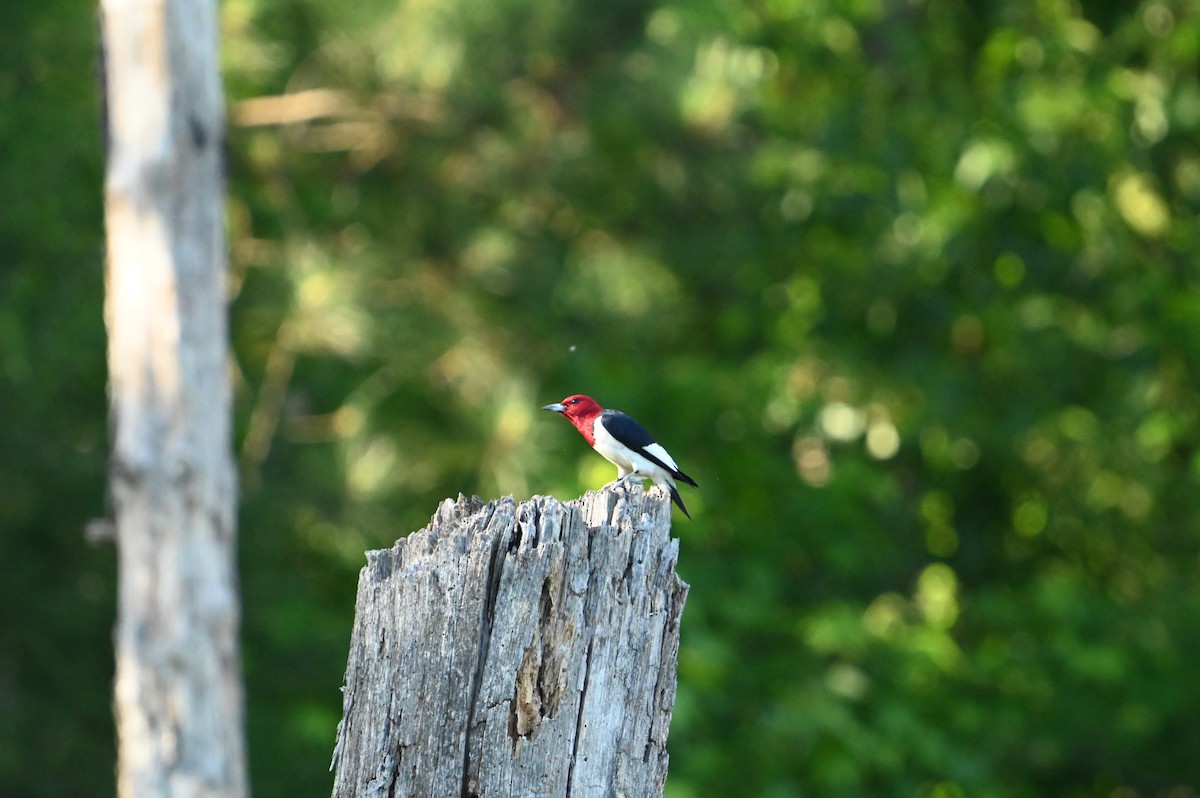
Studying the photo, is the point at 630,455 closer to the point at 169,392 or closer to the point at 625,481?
the point at 625,481

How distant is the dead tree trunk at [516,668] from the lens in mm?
2598

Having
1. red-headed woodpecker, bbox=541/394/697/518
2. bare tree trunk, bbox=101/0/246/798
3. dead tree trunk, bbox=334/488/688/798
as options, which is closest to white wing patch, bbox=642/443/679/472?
red-headed woodpecker, bbox=541/394/697/518

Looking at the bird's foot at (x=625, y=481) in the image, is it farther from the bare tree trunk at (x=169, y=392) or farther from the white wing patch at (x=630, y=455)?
the bare tree trunk at (x=169, y=392)

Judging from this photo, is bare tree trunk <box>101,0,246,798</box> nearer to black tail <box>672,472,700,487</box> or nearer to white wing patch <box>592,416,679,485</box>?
white wing patch <box>592,416,679,485</box>

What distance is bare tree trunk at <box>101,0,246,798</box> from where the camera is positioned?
7.32 metres

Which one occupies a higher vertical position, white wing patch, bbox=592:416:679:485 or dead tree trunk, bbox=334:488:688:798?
white wing patch, bbox=592:416:679:485

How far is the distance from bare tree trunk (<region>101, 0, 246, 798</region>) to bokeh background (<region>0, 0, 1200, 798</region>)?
2.17m

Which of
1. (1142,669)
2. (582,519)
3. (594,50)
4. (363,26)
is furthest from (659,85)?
(582,519)

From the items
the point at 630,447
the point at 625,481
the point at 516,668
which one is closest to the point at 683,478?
the point at 630,447

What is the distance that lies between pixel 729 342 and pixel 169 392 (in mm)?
5982

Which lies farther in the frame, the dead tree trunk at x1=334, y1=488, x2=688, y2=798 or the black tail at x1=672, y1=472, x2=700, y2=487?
the black tail at x1=672, y1=472, x2=700, y2=487

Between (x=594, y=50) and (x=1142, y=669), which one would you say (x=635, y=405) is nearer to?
(x=594, y=50)

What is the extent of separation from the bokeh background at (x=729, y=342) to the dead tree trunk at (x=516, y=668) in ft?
21.5

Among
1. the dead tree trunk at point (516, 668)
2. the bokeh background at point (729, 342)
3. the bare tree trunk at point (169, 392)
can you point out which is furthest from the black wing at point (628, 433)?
the bokeh background at point (729, 342)
